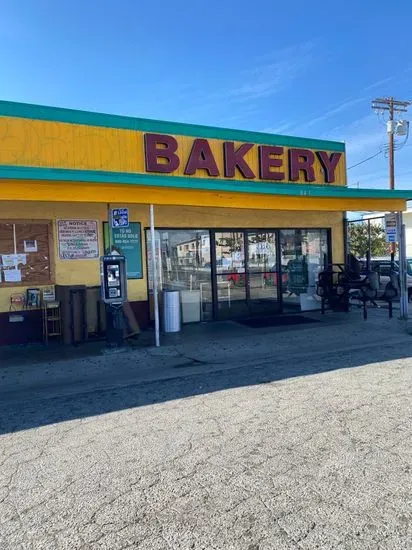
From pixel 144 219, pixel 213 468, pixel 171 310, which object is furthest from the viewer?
pixel 144 219

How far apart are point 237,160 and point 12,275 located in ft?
18.0

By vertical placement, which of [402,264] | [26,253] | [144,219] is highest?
[144,219]

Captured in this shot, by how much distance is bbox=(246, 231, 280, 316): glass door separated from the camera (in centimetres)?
1218

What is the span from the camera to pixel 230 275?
11.9m

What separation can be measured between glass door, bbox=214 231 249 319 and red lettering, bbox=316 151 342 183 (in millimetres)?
2723

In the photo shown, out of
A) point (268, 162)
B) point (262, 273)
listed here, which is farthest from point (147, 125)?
point (262, 273)

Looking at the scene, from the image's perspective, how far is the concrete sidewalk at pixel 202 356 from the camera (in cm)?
689

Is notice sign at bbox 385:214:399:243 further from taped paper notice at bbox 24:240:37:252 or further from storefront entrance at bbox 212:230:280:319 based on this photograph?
taped paper notice at bbox 24:240:37:252

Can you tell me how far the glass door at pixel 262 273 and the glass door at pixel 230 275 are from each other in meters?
0.19

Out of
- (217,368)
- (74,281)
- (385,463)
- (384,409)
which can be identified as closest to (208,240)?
Result: (74,281)

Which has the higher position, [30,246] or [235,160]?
[235,160]

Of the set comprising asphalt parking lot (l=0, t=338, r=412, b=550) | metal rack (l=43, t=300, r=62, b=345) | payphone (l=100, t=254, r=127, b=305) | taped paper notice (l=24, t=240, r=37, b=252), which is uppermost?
taped paper notice (l=24, t=240, r=37, b=252)

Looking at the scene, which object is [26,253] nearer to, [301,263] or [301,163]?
[301,163]

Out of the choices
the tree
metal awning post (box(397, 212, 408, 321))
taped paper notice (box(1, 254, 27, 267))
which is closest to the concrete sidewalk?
metal awning post (box(397, 212, 408, 321))
